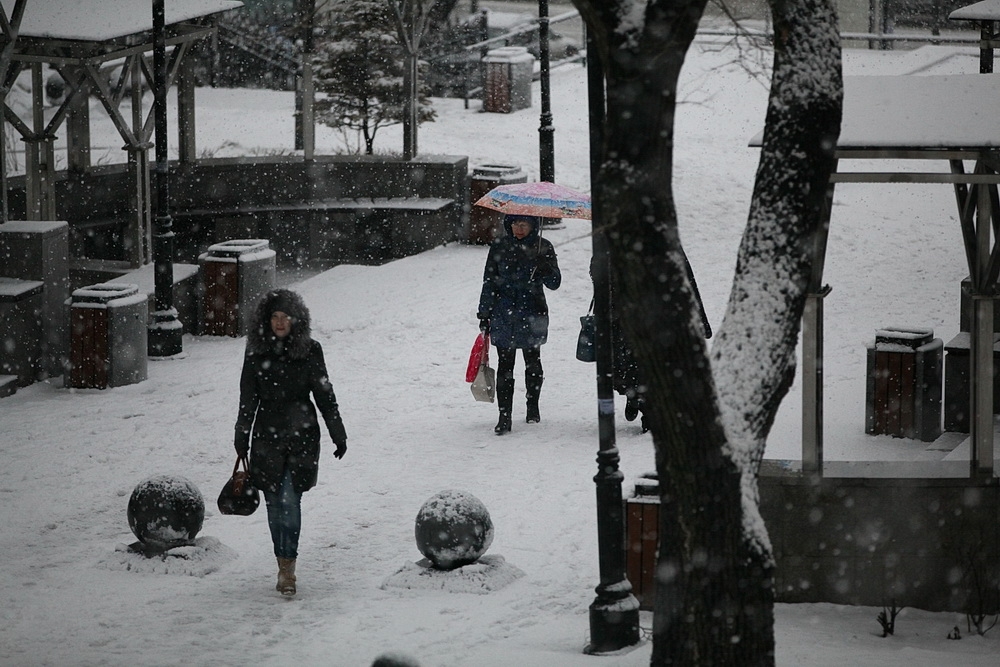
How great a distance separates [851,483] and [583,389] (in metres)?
5.23

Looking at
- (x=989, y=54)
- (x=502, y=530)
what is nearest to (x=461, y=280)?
(x=989, y=54)

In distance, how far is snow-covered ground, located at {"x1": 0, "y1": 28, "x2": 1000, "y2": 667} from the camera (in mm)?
7367

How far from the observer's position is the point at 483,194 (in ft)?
61.8

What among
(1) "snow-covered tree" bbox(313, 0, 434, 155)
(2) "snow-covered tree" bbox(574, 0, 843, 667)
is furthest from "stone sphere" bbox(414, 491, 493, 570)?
(1) "snow-covered tree" bbox(313, 0, 434, 155)

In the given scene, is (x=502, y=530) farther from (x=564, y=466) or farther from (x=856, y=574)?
(x=856, y=574)

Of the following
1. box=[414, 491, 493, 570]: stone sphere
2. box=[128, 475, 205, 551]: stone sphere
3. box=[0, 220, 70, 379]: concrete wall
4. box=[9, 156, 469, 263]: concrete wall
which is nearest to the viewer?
box=[414, 491, 493, 570]: stone sphere

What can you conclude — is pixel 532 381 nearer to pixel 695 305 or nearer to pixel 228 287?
pixel 228 287

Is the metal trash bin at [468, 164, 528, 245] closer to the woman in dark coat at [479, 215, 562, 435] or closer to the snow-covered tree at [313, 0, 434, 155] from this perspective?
the snow-covered tree at [313, 0, 434, 155]

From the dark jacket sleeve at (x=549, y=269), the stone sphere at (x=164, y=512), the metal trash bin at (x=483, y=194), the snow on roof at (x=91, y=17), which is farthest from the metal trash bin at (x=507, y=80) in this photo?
the stone sphere at (x=164, y=512)

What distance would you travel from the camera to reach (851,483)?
7855 millimetres

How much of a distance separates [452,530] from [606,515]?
138 centimetres

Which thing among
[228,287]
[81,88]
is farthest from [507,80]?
[228,287]

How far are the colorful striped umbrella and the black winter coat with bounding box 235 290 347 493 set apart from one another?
3.62 meters

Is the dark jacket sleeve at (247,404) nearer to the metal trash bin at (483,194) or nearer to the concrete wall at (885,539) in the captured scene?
the concrete wall at (885,539)
